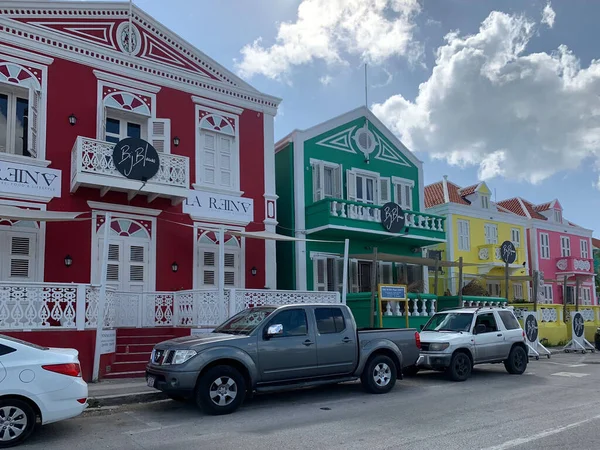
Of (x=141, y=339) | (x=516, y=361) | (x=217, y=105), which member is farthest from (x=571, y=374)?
(x=217, y=105)

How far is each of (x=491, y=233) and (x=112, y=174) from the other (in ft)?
83.1

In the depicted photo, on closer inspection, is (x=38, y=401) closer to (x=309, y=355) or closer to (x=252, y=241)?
(x=309, y=355)

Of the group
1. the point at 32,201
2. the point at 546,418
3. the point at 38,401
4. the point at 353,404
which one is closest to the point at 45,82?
the point at 32,201

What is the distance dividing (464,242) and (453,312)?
18.3 metres

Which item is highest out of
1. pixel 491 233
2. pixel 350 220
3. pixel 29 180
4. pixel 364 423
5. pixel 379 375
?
pixel 491 233

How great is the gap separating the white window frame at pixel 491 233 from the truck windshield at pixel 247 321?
83.7ft

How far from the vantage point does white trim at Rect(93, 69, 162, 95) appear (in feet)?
52.2

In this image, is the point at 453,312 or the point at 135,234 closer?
the point at 453,312

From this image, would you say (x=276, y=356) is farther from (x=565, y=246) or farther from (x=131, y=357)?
(x=565, y=246)

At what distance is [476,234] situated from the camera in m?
32.5

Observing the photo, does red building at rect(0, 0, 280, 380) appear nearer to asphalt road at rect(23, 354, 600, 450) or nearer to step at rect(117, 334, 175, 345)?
A: step at rect(117, 334, 175, 345)

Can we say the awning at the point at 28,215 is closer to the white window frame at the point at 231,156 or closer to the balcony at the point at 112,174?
the balcony at the point at 112,174

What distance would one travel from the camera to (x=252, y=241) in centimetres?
1827

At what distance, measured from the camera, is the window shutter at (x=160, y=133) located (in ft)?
54.2
